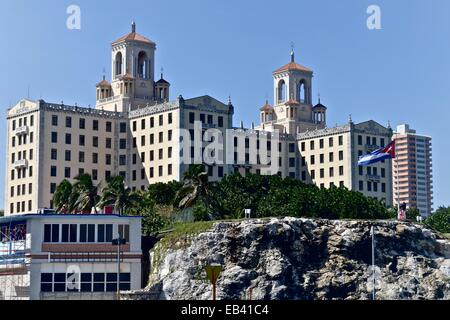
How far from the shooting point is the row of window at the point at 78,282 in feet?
337

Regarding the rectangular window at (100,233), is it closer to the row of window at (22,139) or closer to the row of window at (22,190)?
the row of window at (22,190)

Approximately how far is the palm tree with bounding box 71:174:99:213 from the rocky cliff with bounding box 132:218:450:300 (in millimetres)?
14533

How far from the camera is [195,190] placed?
4926 inches

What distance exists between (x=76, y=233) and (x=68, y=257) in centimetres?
297

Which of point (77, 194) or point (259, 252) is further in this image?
point (77, 194)

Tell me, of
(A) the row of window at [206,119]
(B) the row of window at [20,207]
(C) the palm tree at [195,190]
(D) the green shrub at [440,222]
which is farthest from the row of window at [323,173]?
(C) the palm tree at [195,190]

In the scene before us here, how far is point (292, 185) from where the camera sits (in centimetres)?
14562

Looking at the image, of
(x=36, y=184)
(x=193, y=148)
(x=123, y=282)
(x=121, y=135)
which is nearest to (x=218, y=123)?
(x=193, y=148)

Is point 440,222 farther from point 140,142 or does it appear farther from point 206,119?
point 140,142

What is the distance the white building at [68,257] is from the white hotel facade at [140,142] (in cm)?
4480

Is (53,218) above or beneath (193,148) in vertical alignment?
beneath
